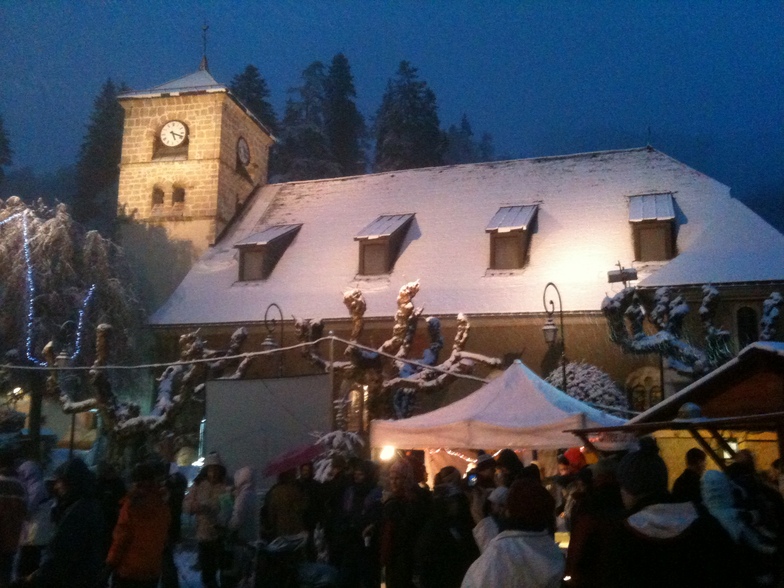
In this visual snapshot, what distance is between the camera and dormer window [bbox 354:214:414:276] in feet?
72.5

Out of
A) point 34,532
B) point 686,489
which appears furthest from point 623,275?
point 686,489

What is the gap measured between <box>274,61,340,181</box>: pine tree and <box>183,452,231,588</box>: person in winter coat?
118ft

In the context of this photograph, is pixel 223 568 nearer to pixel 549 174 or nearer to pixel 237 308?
pixel 237 308

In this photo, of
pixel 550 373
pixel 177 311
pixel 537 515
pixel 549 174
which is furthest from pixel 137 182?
pixel 537 515

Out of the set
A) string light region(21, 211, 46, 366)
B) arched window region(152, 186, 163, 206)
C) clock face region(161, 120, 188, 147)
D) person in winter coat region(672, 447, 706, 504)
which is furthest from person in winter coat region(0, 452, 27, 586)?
clock face region(161, 120, 188, 147)

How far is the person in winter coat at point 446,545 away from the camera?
596 centimetres

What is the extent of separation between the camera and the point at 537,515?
360 centimetres

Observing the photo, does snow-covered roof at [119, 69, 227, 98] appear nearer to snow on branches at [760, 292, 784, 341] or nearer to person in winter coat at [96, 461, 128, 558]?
snow on branches at [760, 292, 784, 341]

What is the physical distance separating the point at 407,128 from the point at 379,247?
25.9m

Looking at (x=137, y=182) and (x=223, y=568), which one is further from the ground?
(x=137, y=182)

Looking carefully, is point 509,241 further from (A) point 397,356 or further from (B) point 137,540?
(B) point 137,540

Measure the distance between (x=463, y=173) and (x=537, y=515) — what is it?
2210cm

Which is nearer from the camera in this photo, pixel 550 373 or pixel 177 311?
pixel 550 373

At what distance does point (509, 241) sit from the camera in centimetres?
2114
